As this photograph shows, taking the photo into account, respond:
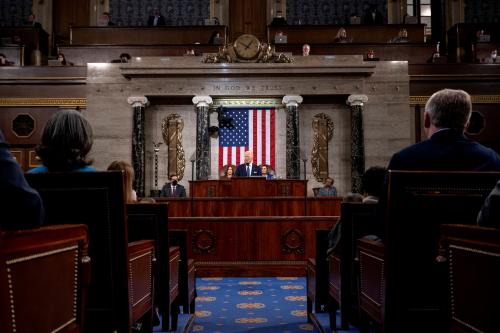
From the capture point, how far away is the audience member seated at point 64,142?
231 cm

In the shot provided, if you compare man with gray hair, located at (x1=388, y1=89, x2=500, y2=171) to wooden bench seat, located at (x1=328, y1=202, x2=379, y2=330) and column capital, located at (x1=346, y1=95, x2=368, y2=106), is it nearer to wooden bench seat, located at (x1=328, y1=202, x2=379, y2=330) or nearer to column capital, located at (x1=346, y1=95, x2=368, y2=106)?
wooden bench seat, located at (x1=328, y1=202, x2=379, y2=330)

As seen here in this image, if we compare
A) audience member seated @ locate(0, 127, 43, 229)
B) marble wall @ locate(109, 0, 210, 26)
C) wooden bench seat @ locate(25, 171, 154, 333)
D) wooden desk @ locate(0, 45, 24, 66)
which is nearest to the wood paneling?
wooden bench seat @ locate(25, 171, 154, 333)

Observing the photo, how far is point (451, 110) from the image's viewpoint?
2412 mm

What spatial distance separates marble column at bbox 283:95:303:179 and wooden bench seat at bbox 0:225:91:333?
8.81 metres

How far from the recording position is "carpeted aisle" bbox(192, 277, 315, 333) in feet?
12.2

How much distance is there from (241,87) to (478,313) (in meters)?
9.53

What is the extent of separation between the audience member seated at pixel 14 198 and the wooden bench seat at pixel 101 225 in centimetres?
61

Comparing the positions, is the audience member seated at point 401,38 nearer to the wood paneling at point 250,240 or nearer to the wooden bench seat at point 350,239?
the wood paneling at point 250,240

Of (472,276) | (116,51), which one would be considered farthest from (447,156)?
(116,51)

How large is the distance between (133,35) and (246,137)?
345 centimetres

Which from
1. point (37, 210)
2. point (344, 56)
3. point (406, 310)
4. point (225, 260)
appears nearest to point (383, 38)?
point (344, 56)

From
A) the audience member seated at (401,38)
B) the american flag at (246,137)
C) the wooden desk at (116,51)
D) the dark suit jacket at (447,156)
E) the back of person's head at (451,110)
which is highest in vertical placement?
the audience member seated at (401,38)

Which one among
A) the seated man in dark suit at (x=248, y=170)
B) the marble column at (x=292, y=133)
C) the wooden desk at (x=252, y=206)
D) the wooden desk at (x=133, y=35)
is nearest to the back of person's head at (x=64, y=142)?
the wooden desk at (x=252, y=206)

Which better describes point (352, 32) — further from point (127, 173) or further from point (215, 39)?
point (127, 173)
